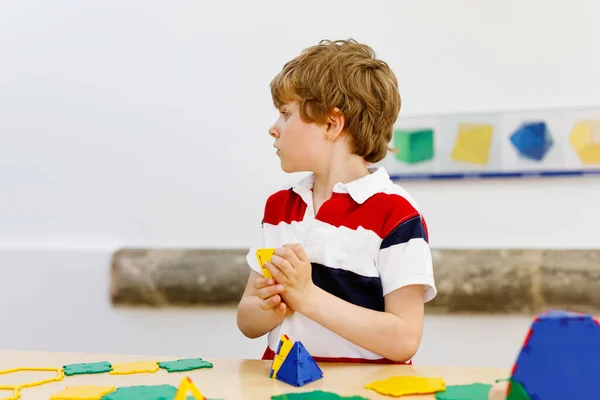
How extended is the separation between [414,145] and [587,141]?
0.49m

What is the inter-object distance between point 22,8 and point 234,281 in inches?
49.0

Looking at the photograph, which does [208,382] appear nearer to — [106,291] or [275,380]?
[275,380]

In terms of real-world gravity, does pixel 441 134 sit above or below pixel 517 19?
below

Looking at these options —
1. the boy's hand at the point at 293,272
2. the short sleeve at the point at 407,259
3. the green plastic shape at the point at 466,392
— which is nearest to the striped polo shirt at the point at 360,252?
the short sleeve at the point at 407,259

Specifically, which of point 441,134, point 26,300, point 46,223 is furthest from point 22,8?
point 441,134

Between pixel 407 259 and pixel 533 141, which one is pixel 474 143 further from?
pixel 407 259

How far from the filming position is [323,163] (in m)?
1.15

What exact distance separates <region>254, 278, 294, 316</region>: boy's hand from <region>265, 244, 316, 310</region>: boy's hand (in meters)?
0.01

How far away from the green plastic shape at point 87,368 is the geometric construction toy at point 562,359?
581 mm

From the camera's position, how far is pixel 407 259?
0.99m

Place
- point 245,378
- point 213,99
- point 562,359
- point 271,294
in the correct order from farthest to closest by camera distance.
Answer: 1. point 213,99
2. point 271,294
3. point 245,378
4. point 562,359

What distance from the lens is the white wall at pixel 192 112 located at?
1.90 metres

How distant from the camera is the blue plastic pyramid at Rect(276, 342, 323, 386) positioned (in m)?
0.80

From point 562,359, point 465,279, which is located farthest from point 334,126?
point 465,279
